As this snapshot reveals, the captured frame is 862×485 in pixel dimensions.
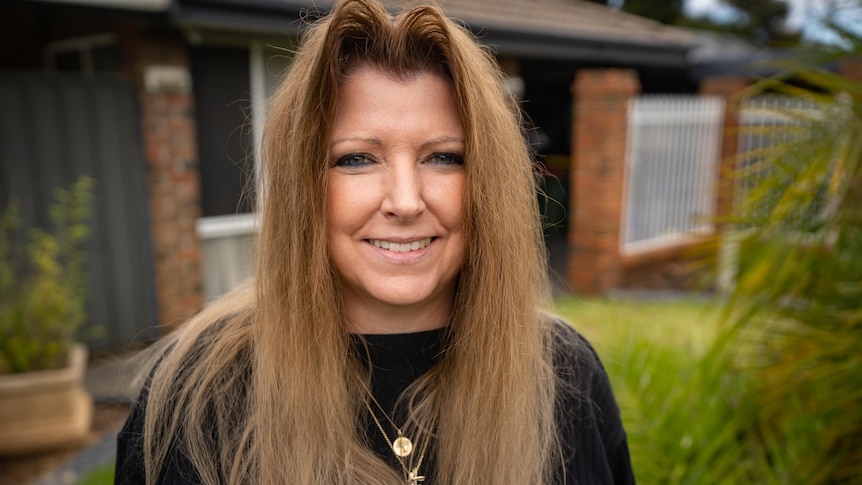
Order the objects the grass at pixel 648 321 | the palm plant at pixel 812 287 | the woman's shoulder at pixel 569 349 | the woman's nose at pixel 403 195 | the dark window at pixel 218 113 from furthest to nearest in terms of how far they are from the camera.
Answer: the dark window at pixel 218 113 → the grass at pixel 648 321 → the palm plant at pixel 812 287 → the woman's shoulder at pixel 569 349 → the woman's nose at pixel 403 195

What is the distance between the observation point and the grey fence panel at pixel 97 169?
15.5 feet

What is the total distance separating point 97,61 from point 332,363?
542cm

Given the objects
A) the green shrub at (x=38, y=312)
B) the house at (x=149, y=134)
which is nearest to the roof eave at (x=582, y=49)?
the house at (x=149, y=134)

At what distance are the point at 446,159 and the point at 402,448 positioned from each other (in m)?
0.61

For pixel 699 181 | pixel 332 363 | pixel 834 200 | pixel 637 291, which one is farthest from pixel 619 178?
pixel 332 363

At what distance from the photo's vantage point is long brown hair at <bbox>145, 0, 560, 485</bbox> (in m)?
1.28

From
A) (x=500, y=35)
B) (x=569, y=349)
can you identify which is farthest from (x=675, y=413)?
(x=500, y=35)

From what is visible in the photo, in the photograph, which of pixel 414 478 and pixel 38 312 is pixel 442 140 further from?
pixel 38 312

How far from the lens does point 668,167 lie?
808 centimetres

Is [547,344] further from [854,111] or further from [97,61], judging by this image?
[97,61]

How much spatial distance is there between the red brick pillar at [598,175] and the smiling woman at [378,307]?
5.74m

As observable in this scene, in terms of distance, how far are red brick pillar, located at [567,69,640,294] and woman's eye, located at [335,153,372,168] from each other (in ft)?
19.7

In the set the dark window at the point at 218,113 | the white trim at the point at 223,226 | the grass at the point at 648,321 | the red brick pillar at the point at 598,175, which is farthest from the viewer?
the red brick pillar at the point at 598,175

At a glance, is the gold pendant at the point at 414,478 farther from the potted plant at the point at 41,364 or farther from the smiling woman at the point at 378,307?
the potted plant at the point at 41,364
